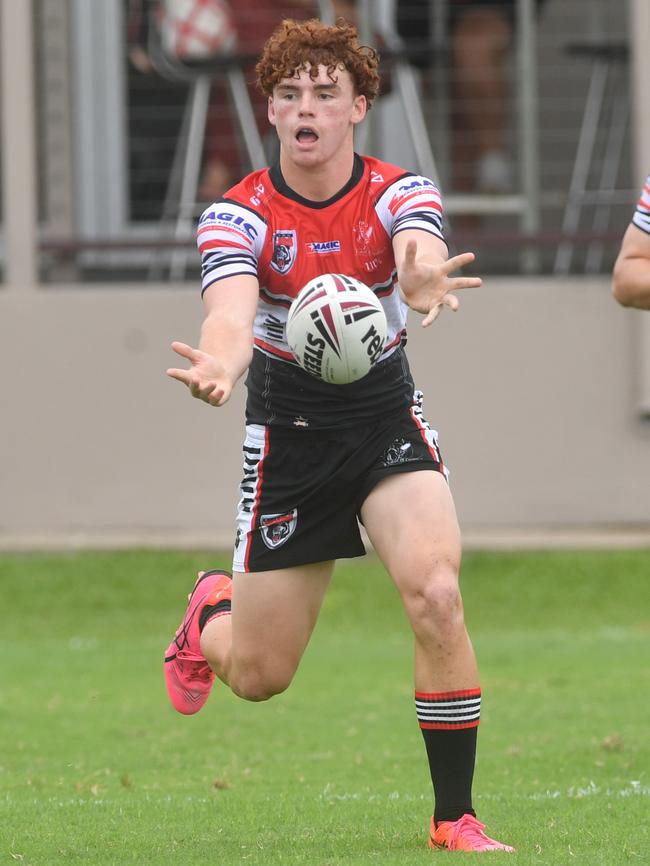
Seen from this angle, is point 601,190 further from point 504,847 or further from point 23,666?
point 504,847

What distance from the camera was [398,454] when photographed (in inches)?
217

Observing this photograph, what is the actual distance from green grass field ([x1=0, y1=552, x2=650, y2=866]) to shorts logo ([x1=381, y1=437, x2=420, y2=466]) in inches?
46.7

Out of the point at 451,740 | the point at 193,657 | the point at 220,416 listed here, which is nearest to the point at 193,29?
the point at 220,416

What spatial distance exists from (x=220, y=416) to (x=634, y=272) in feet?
28.8

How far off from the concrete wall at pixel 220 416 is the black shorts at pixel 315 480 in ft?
26.2

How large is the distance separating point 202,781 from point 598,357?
7662mm

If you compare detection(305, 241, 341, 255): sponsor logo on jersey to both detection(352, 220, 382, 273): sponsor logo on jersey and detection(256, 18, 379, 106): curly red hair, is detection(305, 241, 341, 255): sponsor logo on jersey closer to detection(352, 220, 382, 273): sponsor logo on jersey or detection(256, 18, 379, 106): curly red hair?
detection(352, 220, 382, 273): sponsor logo on jersey

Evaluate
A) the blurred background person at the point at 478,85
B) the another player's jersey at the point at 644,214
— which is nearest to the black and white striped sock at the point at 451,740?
the another player's jersey at the point at 644,214

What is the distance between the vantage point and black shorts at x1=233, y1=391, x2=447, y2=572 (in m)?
5.52

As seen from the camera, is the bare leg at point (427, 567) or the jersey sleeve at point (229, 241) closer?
the bare leg at point (427, 567)

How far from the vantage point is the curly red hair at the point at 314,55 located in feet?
18.1

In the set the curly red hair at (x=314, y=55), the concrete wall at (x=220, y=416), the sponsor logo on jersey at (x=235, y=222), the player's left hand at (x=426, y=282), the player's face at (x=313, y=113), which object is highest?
the curly red hair at (x=314, y=55)

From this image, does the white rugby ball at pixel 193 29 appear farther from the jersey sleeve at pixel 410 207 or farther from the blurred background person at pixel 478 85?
the jersey sleeve at pixel 410 207

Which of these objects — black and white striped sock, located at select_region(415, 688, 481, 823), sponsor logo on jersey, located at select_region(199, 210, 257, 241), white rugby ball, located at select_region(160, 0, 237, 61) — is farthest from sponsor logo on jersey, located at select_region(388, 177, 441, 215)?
white rugby ball, located at select_region(160, 0, 237, 61)
